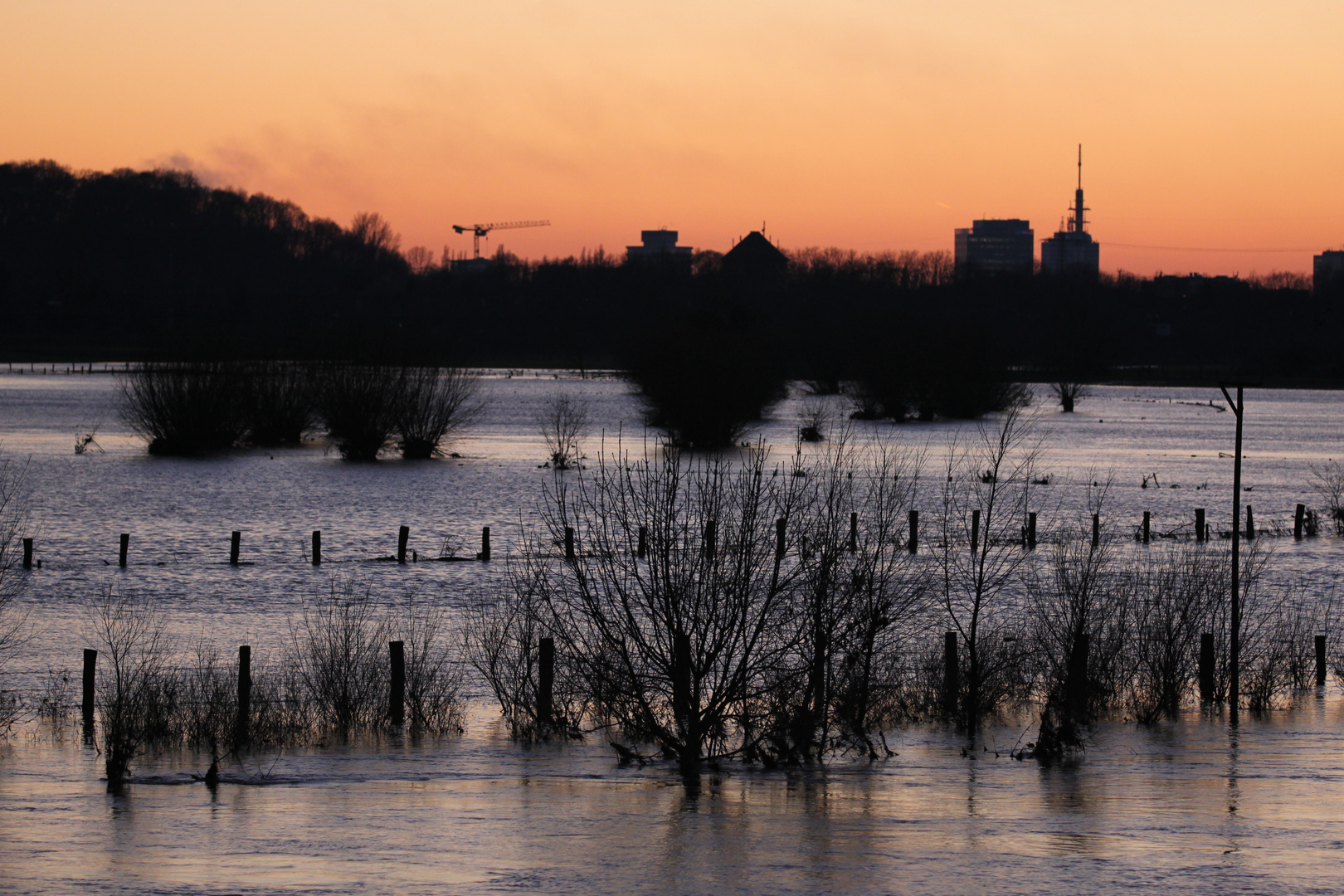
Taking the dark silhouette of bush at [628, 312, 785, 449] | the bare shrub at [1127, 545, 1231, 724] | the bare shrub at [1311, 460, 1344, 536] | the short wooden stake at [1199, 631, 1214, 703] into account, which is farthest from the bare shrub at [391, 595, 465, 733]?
the dark silhouette of bush at [628, 312, 785, 449]

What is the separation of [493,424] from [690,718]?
77.0 metres

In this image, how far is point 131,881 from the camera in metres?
10.2

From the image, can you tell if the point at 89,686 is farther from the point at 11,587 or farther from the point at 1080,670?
the point at 11,587

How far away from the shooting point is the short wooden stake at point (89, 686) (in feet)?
Result: 55.0

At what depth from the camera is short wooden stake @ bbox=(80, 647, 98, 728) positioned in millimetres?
16750

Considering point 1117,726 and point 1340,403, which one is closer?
point 1117,726

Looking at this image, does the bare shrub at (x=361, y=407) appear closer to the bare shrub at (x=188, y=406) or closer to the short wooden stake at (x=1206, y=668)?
the bare shrub at (x=188, y=406)

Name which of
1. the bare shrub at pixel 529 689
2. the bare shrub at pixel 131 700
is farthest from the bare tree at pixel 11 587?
the bare shrub at pixel 529 689

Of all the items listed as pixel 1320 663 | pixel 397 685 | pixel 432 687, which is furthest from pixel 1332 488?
pixel 397 685

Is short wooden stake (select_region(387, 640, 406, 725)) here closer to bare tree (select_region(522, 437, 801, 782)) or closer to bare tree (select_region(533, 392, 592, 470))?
bare tree (select_region(522, 437, 801, 782))

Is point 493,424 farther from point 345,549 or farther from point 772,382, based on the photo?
point 345,549

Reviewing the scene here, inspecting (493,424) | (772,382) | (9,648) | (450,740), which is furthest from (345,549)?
(493,424)

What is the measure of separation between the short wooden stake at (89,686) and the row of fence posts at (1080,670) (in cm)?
1037

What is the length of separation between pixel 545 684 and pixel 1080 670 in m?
6.58
